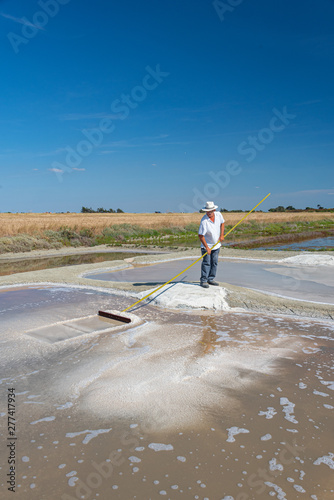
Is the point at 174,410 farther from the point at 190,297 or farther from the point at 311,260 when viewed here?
the point at 311,260

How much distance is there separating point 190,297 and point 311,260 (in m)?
6.45

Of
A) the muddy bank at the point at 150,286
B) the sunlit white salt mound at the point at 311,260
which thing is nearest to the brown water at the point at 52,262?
the muddy bank at the point at 150,286

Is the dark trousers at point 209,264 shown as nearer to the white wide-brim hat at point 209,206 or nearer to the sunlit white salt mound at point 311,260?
the white wide-brim hat at point 209,206

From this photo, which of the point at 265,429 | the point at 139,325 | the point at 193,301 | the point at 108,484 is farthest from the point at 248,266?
the point at 108,484

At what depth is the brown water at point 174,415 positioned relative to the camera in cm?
243

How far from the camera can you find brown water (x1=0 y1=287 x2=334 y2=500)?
7.96 ft

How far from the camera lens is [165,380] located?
3.77m

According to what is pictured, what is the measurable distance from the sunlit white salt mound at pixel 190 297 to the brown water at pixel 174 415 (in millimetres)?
1464

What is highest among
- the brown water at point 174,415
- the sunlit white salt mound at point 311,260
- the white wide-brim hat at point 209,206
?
the white wide-brim hat at point 209,206

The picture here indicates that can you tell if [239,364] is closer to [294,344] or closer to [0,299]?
[294,344]

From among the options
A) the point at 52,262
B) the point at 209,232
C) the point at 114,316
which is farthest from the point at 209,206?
the point at 52,262

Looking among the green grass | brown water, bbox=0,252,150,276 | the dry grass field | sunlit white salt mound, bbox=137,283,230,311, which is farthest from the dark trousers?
the dry grass field

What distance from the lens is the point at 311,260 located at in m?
11.8

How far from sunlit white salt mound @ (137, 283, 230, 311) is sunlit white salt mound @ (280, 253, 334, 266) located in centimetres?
535
